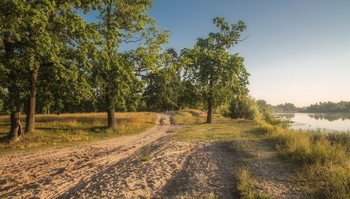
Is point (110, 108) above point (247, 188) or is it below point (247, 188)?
above

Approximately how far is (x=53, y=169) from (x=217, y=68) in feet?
65.4

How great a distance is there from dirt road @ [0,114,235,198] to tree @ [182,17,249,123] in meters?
14.4

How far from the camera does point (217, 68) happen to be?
75.7 ft

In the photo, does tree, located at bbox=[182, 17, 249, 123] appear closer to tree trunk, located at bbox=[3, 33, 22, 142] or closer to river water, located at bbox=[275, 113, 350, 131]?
river water, located at bbox=[275, 113, 350, 131]

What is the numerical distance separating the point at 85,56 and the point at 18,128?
22.9 feet

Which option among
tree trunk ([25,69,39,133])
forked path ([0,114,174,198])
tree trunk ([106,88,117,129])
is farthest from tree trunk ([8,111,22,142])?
tree trunk ([106,88,117,129])

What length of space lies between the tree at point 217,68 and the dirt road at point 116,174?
1438 cm

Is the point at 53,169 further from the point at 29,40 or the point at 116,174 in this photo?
the point at 29,40

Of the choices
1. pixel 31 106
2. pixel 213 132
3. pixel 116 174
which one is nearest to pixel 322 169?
pixel 116 174

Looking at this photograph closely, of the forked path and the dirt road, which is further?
the forked path

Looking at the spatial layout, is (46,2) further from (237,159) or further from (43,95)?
(237,159)

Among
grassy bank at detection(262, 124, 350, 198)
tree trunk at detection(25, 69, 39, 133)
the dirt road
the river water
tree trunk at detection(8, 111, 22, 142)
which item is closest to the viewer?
grassy bank at detection(262, 124, 350, 198)

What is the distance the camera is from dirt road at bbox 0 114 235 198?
18.2 ft

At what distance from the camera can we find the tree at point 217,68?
23125 millimetres
